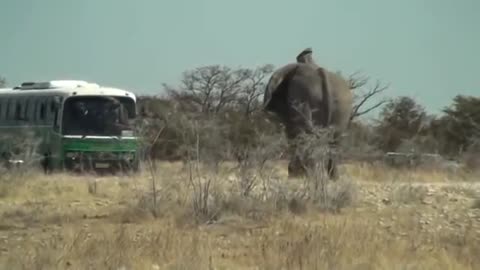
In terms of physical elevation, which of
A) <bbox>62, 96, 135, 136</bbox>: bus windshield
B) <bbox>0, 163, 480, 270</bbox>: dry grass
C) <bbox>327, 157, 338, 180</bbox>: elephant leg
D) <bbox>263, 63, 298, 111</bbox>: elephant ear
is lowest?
<bbox>0, 163, 480, 270</bbox>: dry grass

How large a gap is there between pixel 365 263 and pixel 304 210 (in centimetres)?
478

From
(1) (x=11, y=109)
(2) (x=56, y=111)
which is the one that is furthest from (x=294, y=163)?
(1) (x=11, y=109)

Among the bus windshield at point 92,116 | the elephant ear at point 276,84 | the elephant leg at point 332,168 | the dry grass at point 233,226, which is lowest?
the dry grass at point 233,226

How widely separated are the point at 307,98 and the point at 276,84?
992mm

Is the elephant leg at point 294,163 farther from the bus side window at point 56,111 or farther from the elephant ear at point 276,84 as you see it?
the bus side window at point 56,111

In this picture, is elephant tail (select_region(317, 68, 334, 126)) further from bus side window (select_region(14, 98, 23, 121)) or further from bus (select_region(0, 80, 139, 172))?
bus side window (select_region(14, 98, 23, 121))

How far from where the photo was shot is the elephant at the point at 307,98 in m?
21.7

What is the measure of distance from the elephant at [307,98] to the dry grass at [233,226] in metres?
2.81

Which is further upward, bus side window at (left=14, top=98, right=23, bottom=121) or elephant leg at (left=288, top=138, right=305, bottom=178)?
bus side window at (left=14, top=98, right=23, bottom=121)

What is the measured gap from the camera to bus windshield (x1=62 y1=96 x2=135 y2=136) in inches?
1075

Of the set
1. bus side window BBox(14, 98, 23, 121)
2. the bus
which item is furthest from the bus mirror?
bus side window BBox(14, 98, 23, 121)

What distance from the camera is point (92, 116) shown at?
2759 cm

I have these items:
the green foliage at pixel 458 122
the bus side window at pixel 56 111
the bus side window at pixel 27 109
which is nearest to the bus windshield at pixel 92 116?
the bus side window at pixel 56 111

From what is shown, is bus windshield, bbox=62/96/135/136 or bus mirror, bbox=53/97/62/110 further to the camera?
bus mirror, bbox=53/97/62/110
